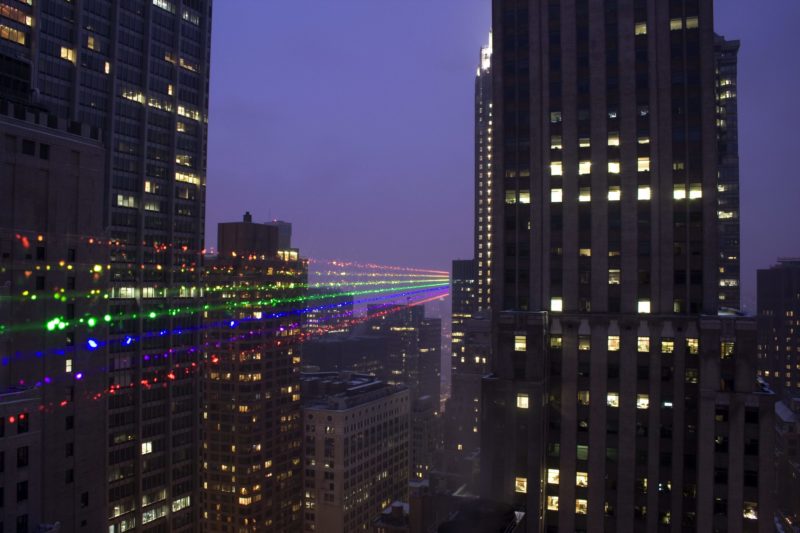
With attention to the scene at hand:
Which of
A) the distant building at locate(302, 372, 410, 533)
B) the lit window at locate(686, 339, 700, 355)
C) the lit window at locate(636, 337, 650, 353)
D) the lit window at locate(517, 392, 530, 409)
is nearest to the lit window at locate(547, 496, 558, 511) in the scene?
the lit window at locate(517, 392, 530, 409)

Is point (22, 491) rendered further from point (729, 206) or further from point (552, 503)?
point (729, 206)

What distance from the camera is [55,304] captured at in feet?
175

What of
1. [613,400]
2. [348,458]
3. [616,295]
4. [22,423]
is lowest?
[348,458]

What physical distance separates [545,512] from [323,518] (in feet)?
339

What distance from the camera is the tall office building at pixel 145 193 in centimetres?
8550

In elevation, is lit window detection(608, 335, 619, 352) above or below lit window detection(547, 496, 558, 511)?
above

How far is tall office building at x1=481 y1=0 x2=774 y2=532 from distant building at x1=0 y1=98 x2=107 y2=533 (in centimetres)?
4262

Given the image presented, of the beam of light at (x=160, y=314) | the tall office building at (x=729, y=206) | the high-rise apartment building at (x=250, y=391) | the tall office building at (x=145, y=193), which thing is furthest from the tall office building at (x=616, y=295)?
the high-rise apartment building at (x=250, y=391)

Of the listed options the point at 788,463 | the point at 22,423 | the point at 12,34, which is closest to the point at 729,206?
the point at 788,463

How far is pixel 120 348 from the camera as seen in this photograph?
89.6 metres

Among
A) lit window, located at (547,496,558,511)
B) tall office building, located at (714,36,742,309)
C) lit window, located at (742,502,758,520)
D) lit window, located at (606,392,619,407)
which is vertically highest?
tall office building, located at (714,36,742,309)

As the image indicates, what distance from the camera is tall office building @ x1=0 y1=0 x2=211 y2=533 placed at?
85500 mm

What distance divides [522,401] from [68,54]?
7604 centimetres

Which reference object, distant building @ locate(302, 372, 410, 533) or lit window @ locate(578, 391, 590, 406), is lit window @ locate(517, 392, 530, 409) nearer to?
lit window @ locate(578, 391, 590, 406)
